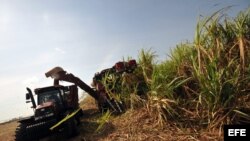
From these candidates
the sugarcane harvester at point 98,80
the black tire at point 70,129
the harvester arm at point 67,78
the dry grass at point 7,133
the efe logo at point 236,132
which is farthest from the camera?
the dry grass at point 7,133

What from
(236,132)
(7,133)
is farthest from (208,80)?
(7,133)

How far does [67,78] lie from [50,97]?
3.42ft

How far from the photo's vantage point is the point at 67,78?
39.3 feet

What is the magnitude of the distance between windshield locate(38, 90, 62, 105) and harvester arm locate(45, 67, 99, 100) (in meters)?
0.54

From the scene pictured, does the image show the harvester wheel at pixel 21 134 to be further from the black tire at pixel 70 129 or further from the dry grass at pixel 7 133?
the dry grass at pixel 7 133

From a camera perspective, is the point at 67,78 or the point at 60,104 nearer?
the point at 60,104

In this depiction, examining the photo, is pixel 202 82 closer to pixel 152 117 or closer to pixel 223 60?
pixel 223 60

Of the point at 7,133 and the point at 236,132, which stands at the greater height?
the point at 236,132

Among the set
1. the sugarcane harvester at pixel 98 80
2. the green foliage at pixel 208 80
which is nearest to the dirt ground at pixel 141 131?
the green foliage at pixel 208 80

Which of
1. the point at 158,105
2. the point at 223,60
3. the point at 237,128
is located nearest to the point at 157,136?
the point at 158,105

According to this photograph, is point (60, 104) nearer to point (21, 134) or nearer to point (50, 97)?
point (50, 97)

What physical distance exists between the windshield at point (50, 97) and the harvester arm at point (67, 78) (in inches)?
21.1

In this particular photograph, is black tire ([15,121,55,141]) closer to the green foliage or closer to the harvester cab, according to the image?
the harvester cab

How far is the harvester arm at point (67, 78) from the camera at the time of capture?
456 inches
